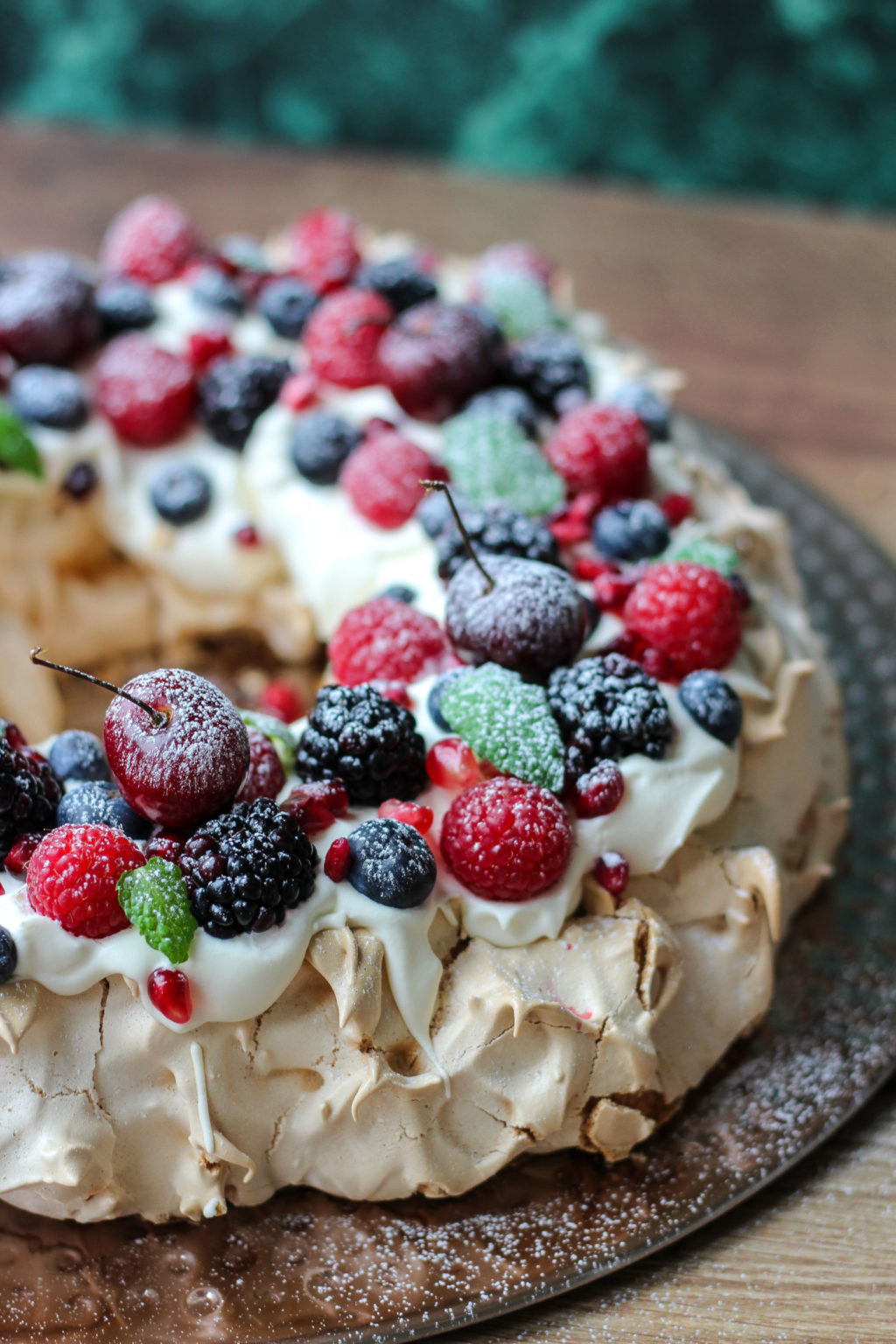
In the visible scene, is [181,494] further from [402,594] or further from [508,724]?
[508,724]

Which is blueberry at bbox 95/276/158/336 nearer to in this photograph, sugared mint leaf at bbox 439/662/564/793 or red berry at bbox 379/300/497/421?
red berry at bbox 379/300/497/421

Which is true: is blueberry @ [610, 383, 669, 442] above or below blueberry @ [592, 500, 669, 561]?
above

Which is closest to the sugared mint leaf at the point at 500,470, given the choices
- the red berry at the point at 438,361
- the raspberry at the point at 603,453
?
the raspberry at the point at 603,453

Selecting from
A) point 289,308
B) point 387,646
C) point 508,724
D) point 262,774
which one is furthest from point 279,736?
point 289,308

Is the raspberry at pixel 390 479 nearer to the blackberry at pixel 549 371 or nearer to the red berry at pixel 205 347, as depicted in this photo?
the blackberry at pixel 549 371

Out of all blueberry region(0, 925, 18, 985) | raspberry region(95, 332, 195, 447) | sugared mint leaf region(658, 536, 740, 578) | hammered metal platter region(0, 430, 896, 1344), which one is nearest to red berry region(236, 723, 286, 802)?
blueberry region(0, 925, 18, 985)

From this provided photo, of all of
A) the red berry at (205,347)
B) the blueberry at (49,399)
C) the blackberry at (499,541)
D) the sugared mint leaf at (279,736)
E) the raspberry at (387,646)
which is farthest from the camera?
the red berry at (205,347)
